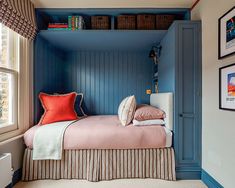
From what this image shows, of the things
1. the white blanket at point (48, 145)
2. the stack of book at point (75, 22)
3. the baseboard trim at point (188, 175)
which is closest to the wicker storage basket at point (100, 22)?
the stack of book at point (75, 22)

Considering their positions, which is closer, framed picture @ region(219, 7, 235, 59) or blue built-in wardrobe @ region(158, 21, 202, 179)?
framed picture @ region(219, 7, 235, 59)

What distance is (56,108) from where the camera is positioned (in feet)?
7.45

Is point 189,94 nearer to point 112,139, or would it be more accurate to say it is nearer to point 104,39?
point 112,139

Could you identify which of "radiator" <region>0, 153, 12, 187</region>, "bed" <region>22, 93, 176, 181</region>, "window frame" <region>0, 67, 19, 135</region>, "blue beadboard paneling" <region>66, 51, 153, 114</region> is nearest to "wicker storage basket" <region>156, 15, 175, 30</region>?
"blue beadboard paneling" <region>66, 51, 153, 114</region>

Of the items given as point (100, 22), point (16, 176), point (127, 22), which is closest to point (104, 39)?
point (100, 22)

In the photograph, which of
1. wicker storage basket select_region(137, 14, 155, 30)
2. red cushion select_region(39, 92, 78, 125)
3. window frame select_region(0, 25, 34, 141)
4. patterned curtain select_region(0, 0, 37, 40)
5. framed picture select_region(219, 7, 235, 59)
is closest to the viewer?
framed picture select_region(219, 7, 235, 59)

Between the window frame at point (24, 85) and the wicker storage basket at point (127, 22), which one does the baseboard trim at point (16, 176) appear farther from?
the wicker storage basket at point (127, 22)

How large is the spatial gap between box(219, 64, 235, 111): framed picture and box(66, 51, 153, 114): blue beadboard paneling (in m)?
1.71

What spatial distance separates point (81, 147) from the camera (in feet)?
6.18

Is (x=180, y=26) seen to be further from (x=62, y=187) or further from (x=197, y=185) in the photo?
(x=62, y=187)

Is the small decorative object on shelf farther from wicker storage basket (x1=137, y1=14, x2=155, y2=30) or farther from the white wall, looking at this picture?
the white wall

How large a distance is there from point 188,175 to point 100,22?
2378mm

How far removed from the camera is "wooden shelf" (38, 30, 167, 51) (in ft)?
7.47

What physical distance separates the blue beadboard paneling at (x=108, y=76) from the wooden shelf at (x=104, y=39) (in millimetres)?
241
